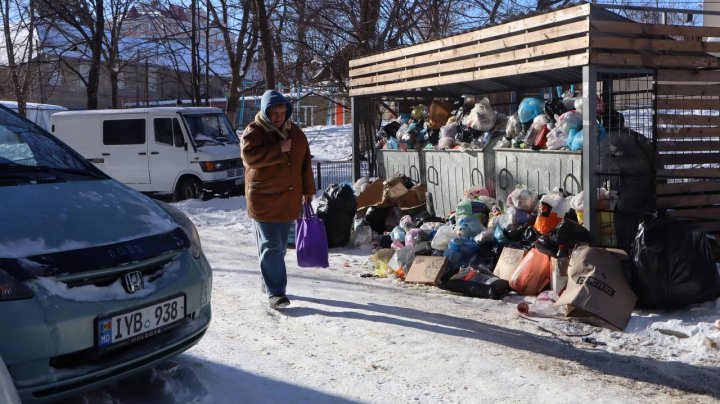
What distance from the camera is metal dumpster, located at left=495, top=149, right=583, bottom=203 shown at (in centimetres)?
774

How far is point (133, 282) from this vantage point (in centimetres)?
347

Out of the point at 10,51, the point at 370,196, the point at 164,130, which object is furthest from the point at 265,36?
the point at 10,51

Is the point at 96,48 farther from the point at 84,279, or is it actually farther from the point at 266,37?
the point at 84,279

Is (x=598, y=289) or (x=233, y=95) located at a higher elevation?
(x=233, y=95)

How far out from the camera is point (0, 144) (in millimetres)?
4164

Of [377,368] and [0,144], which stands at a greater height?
[0,144]

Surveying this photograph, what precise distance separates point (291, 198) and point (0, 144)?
7.49 ft

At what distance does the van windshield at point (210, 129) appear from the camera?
50.4 feet

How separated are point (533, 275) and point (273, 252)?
92.9 inches

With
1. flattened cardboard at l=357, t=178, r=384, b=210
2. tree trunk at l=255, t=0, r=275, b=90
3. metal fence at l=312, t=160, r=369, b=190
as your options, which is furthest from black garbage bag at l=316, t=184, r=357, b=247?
metal fence at l=312, t=160, r=369, b=190

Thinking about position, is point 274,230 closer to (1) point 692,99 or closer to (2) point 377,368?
(2) point 377,368

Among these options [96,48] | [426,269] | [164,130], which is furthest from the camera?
[96,48]

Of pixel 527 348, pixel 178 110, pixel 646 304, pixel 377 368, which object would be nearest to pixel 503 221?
pixel 646 304

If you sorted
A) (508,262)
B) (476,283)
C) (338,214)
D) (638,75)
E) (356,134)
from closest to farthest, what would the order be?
1. (476,283)
2. (508,262)
3. (638,75)
4. (338,214)
5. (356,134)
